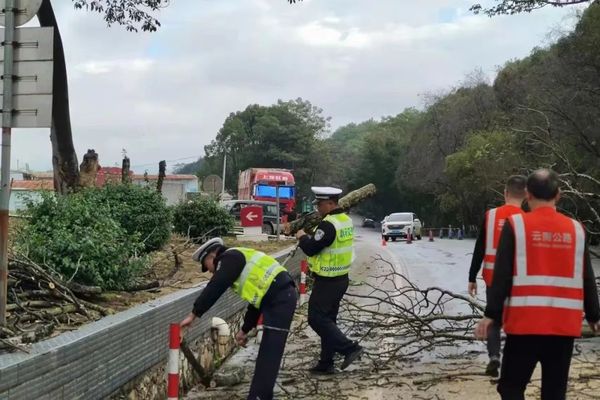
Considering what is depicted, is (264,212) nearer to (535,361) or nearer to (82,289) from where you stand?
(82,289)

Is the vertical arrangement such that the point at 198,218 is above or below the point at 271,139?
below

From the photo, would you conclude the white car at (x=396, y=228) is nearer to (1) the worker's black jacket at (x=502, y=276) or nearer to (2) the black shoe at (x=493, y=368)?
(2) the black shoe at (x=493, y=368)

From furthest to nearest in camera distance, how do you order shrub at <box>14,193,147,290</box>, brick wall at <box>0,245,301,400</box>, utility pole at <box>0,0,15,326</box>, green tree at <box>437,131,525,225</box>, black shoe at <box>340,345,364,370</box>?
1. green tree at <box>437,131,525,225</box>
2. black shoe at <box>340,345,364,370</box>
3. shrub at <box>14,193,147,290</box>
4. utility pole at <box>0,0,15,326</box>
5. brick wall at <box>0,245,301,400</box>

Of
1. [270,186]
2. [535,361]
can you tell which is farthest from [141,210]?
[270,186]

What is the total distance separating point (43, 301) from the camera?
18.0ft

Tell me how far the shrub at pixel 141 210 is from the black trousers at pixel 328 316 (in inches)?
178

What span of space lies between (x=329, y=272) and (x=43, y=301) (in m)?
2.60

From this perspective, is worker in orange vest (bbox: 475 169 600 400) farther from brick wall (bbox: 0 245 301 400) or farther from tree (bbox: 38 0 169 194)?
tree (bbox: 38 0 169 194)

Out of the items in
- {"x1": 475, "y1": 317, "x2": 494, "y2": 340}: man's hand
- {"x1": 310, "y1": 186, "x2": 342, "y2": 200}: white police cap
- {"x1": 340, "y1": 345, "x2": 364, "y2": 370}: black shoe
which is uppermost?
{"x1": 310, "y1": 186, "x2": 342, "y2": 200}: white police cap

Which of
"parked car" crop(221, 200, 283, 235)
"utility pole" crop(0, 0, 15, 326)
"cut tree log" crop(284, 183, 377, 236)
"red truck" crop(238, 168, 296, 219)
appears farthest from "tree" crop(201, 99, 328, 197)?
"utility pole" crop(0, 0, 15, 326)

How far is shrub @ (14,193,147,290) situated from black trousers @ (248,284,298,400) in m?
2.11

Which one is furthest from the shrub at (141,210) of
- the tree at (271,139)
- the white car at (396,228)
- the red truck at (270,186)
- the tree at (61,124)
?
the tree at (271,139)

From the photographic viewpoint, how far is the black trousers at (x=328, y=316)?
6.52 meters

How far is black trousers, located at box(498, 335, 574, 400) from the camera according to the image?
3828 mm
